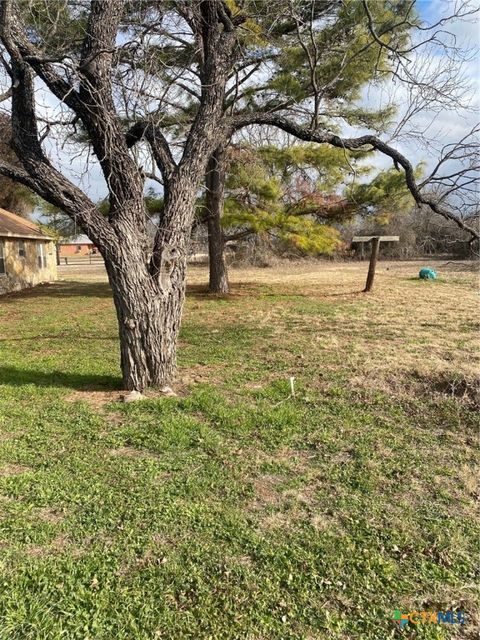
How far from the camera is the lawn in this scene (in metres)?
1.88

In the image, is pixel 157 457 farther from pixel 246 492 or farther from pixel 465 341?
pixel 465 341

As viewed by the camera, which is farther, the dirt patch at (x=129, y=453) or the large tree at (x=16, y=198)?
the large tree at (x=16, y=198)

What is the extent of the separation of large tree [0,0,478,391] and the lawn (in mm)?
935

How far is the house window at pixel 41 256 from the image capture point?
1878cm

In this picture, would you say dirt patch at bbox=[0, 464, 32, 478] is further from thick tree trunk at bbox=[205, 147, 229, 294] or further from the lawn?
thick tree trunk at bbox=[205, 147, 229, 294]

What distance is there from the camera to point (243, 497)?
2.73 metres

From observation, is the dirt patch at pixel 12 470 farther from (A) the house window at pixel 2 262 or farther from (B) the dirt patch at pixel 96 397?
(A) the house window at pixel 2 262

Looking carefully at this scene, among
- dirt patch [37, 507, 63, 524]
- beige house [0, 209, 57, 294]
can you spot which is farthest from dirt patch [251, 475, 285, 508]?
beige house [0, 209, 57, 294]

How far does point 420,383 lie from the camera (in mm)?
4730

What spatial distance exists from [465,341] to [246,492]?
5.23 m

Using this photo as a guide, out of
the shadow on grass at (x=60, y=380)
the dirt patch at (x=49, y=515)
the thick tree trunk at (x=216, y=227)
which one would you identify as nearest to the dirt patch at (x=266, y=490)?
the dirt patch at (x=49, y=515)

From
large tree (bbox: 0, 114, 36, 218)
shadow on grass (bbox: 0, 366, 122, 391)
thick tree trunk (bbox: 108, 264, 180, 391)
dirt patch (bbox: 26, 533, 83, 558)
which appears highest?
large tree (bbox: 0, 114, 36, 218)

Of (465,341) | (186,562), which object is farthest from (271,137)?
(186,562)

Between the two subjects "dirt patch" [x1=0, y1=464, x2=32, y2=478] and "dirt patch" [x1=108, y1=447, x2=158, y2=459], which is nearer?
"dirt patch" [x1=0, y1=464, x2=32, y2=478]
